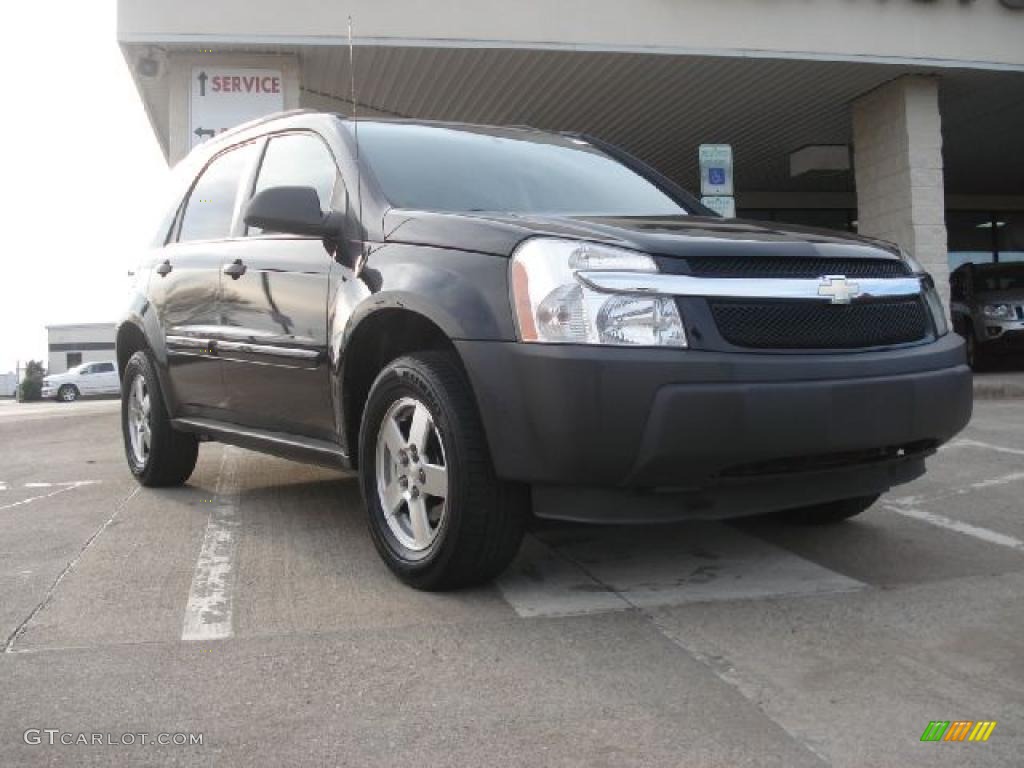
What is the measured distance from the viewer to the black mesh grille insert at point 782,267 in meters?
2.99

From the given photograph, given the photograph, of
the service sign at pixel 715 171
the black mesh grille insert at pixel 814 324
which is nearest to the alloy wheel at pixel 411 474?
the black mesh grille insert at pixel 814 324

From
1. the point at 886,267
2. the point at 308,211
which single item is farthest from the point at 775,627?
the point at 308,211

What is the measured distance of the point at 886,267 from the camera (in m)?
3.46

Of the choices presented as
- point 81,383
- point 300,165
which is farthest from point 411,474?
point 81,383

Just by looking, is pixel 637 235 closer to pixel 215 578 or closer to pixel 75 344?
pixel 215 578

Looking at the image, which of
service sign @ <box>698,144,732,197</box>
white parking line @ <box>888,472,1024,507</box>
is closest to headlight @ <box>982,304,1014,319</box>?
service sign @ <box>698,144,732,197</box>

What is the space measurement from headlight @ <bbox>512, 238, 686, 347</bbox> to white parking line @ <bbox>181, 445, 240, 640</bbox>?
53.0 inches

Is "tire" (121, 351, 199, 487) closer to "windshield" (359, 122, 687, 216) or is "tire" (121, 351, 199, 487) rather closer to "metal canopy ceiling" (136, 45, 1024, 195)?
"windshield" (359, 122, 687, 216)

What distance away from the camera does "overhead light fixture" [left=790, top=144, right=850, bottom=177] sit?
53.7 feet

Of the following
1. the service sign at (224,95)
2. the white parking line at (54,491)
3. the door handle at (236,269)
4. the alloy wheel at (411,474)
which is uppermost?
the service sign at (224,95)

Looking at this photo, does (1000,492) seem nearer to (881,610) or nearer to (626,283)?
(881,610)

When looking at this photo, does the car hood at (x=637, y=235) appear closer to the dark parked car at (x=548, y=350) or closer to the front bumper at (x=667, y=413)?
the dark parked car at (x=548, y=350)

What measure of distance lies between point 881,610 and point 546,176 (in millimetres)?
2236

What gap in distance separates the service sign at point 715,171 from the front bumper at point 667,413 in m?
8.54
